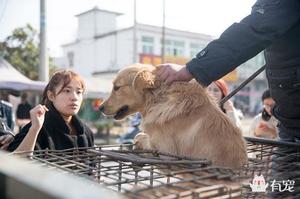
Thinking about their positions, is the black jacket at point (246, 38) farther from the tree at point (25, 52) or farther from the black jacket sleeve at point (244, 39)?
the tree at point (25, 52)

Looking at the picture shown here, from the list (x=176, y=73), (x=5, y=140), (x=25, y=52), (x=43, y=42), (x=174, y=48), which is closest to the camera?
(x=176, y=73)

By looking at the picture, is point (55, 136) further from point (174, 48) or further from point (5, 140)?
point (174, 48)

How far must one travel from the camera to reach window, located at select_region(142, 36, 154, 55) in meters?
29.8

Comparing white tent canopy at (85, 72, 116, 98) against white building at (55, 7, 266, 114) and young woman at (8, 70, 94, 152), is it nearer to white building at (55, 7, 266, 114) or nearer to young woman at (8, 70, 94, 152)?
white building at (55, 7, 266, 114)

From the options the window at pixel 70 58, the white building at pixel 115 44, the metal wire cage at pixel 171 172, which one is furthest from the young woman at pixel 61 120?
the window at pixel 70 58

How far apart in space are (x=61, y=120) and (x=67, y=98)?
0.54ft

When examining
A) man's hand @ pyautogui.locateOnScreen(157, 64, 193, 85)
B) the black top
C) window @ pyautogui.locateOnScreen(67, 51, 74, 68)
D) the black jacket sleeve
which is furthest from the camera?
window @ pyautogui.locateOnScreen(67, 51, 74, 68)

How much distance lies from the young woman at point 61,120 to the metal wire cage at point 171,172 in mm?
591

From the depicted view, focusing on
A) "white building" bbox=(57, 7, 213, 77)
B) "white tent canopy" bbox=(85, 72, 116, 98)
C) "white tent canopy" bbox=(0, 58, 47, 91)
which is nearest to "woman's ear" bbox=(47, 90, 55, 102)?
"white tent canopy" bbox=(0, 58, 47, 91)

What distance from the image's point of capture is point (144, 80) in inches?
90.4

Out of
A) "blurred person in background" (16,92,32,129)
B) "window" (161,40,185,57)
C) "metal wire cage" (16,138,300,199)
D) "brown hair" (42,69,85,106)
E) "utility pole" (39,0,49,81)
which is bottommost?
"blurred person in background" (16,92,32,129)

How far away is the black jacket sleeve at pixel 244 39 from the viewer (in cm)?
141

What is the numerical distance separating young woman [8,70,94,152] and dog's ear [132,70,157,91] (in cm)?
42

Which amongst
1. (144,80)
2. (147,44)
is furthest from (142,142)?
(147,44)
